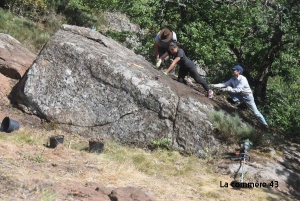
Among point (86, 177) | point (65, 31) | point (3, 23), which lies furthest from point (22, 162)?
point (3, 23)

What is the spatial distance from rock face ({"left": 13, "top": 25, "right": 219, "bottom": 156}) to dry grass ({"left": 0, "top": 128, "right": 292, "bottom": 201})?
0.36 m

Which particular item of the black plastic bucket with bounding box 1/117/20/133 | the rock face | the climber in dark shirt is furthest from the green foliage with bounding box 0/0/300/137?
the black plastic bucket with bounding box 1/117/20/133

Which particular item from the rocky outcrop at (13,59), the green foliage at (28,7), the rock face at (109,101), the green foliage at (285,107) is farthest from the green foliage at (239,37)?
the green foliage at (28,7)

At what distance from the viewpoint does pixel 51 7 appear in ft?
61.6

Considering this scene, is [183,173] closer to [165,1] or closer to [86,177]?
[86,177]

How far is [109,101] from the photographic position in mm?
8375

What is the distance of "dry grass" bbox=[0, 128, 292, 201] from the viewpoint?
5.84 metres

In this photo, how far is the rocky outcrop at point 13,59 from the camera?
9688 mm

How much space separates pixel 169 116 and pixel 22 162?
10.4 feet

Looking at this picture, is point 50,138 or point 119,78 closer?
point 50,138

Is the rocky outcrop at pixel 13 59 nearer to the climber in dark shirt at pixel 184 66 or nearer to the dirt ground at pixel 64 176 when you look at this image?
the dirt ground at pixel 64 176

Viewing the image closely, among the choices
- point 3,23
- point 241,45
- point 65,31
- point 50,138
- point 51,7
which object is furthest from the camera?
point 51,7

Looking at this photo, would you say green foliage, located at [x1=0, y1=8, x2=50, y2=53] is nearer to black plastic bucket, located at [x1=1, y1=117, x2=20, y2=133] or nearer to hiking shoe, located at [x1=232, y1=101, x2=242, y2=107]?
black plastic bucket, located at [x1=1, y1=117, x2=20, y2=133]

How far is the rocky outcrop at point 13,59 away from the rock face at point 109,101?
109 centimetres
